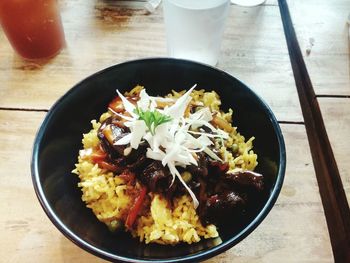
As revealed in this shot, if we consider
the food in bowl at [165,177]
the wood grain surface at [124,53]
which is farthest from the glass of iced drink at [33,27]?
the food in bowl at [165,177]

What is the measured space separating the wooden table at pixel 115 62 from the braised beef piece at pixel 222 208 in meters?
0.12

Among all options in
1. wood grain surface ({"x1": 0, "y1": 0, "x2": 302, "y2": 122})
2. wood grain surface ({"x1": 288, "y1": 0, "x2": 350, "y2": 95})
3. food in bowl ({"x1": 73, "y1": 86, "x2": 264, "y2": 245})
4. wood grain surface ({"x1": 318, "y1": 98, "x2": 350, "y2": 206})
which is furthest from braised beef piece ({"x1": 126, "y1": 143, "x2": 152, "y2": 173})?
wood grain surface ({"x1": 288, "y1": 0, "x2": 350, "y2": 95})

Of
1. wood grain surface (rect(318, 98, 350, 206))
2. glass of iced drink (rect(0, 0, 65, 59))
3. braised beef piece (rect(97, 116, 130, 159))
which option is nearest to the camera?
braised beef piece (rect(97, 116, 130, 159))

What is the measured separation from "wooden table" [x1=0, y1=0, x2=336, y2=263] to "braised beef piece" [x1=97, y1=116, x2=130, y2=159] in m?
0.25

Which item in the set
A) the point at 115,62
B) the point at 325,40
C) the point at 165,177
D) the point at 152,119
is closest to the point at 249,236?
the point at 165,177

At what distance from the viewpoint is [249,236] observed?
0.99 meters

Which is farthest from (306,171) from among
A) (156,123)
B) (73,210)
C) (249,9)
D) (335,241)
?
(249,9)

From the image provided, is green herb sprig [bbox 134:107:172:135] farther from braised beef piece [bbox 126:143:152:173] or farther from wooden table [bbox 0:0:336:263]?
wooden table [bbox 0:0:336:263]

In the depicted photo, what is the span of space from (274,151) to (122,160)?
37 centimetres

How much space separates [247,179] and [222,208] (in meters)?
0.09

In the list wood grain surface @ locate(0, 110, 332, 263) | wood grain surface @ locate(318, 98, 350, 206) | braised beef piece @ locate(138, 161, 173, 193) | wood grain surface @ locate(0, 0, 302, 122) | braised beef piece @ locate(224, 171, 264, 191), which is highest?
braised beef piece @ locate(138, 161, 173, 193)

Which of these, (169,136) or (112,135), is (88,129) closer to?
(112,135)

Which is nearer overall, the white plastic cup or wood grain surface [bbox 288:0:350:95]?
the white plastic cup

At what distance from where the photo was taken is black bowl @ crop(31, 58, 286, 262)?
821 millimetres
